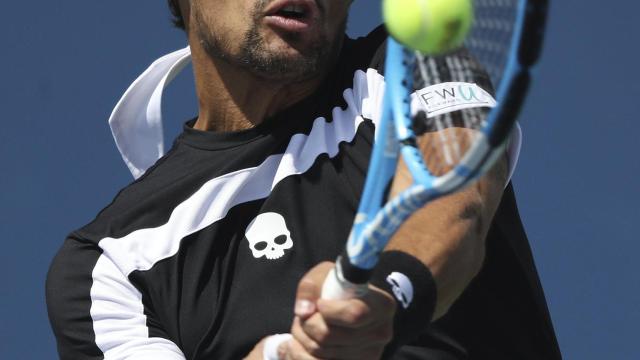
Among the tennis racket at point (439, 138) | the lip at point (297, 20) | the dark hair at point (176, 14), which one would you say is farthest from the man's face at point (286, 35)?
Result: the tennis racket at point (439, 138)

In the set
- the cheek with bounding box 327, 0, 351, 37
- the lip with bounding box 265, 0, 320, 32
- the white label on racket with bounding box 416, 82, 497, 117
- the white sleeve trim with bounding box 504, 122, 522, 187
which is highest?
the lip with bounding box 265, 0, 320, 32

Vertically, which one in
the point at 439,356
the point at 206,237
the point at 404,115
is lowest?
the point at 439,356

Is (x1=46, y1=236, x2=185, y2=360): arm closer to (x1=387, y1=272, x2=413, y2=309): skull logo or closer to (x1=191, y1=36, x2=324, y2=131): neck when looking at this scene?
(x1=191, y1=36, x2=324, y2=131): neck

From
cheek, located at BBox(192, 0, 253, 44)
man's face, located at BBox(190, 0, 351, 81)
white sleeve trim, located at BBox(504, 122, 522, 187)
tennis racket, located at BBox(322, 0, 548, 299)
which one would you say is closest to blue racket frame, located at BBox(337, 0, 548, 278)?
tennis racket, located at BBox(322, 0, 548, 299)

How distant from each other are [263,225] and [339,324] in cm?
82

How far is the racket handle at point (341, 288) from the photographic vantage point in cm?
242

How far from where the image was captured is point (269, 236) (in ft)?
10.4

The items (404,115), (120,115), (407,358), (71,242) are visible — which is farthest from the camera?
(120,115)

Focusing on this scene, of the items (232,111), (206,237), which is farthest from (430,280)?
(232,111)

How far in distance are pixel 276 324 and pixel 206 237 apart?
0.90 ft

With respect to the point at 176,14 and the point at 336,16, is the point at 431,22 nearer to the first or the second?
the point at 336,16

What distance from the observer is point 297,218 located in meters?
3.19

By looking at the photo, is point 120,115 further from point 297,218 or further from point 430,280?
point 430,280

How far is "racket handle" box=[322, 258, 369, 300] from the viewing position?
242cm
